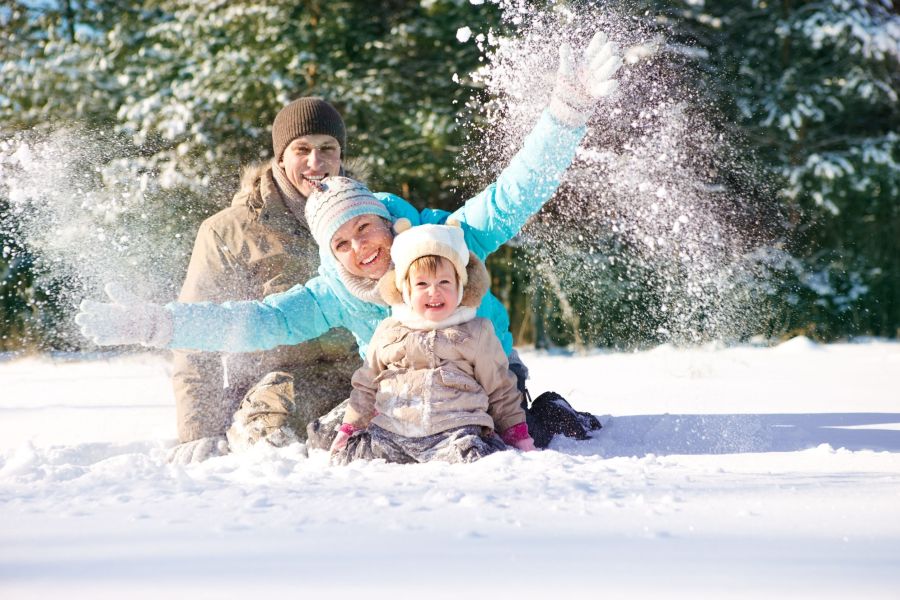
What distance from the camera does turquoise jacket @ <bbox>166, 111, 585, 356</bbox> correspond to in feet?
9.53

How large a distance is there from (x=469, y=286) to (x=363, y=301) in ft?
1.36

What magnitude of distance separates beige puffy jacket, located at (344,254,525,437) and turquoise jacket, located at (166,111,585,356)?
0.25m

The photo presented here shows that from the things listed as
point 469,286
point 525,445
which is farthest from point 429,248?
point 525,445

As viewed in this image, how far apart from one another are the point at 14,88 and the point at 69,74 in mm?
492

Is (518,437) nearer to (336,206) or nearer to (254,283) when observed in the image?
(336,206)

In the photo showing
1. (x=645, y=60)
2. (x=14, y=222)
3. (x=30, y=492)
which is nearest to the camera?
(x=30, y=492)

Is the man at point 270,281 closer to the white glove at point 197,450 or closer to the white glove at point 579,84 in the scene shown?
the white glove at point 197,450

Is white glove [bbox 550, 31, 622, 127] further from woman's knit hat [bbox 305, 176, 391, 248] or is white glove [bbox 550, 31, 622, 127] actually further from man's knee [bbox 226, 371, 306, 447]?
man's knee [bbox 226, 371, 306, 447]

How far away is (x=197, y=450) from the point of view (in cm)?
317

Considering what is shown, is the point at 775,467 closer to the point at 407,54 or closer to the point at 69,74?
the point at 407,54

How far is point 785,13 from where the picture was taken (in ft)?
30.7

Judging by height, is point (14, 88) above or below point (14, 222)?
above

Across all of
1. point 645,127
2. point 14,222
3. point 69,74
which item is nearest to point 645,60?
point 645,127

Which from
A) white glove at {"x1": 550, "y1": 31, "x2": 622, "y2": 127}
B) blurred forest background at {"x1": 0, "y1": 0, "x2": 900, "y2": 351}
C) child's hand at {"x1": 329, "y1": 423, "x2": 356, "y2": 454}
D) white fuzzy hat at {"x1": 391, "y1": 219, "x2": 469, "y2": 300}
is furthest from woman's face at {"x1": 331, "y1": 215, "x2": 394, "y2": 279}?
blurred forest background at {"x1": 0, "y1": 0, "x2": 900, "y2": 351}
